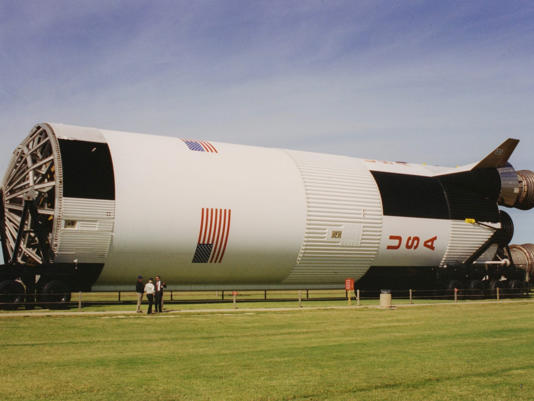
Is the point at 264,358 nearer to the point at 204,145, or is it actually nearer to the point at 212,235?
the point at 212,235

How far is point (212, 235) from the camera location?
1107 inches

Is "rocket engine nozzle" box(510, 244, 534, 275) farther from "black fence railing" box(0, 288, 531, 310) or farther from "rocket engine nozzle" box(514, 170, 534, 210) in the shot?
"black fence railing" box(0, 288, 531, 310)

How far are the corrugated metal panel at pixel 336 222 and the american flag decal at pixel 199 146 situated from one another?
4934mm

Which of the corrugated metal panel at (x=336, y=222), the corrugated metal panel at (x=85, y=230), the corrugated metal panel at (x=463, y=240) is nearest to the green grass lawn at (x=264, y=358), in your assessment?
the corrugated metal panel at (x=85, y=230)

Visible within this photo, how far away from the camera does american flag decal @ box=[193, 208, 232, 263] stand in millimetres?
27938

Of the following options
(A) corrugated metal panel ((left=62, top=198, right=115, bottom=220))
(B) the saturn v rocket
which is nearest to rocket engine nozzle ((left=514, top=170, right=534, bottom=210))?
(B) the saturn v rocket

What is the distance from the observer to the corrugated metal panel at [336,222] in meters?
31.0

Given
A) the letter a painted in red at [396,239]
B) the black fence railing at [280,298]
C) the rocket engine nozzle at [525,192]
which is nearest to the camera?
the black fence railing at [280,298]

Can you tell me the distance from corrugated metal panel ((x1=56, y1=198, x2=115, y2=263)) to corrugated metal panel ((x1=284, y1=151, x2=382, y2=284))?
32.8 feet

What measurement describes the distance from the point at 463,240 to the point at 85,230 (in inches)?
888

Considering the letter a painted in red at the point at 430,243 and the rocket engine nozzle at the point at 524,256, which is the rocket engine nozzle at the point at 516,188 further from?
the rocket engine nozzle at the point at 524,256

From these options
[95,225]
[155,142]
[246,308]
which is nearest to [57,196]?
[95,225]

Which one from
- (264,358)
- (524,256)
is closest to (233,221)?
(264,358)

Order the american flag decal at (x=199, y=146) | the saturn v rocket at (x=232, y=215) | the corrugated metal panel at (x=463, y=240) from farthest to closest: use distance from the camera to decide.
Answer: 1. the corrugated metal panel at (x=463, y=240)
2. the american flag decal at (x=199, y=146)
3. the saturn v rocket at (x=232, y=215)
